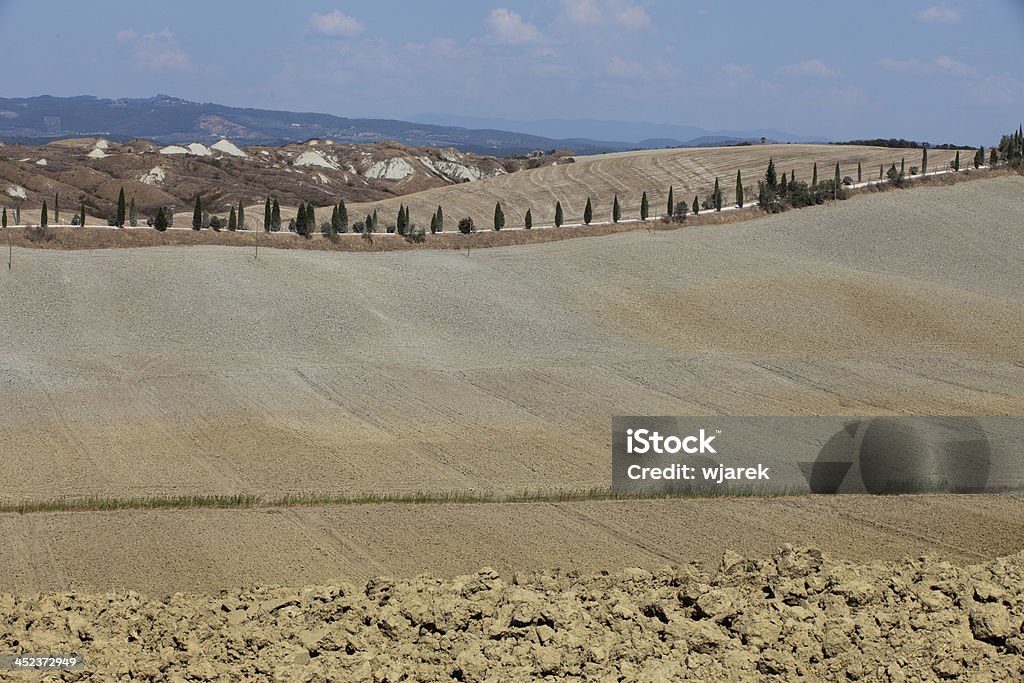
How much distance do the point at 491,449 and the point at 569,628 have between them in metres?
13.5

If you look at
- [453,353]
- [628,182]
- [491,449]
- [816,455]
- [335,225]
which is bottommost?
[491,449]

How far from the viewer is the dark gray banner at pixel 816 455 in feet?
90.0

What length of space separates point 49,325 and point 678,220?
40.4m

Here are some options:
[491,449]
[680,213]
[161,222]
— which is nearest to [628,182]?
[680,213]

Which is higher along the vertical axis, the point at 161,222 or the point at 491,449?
the point at 161,222

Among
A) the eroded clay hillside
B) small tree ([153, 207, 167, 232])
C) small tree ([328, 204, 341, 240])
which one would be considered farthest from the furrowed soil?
the eroded clay hillside

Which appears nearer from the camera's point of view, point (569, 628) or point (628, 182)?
point (569, 628)

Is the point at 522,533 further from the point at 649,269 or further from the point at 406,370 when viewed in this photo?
the point at 649,269

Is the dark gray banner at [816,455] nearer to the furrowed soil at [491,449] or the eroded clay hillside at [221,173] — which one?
the furrowed soil at [491,449]

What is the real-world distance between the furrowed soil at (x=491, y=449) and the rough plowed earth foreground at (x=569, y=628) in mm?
64

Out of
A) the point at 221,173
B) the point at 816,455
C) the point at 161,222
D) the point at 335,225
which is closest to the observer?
the point at 816,455

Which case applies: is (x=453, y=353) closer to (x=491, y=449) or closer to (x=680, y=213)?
(x=491, y=449)

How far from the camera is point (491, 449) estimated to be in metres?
30.8

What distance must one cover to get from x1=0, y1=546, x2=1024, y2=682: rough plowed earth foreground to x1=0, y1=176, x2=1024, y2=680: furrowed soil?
0.21ft
